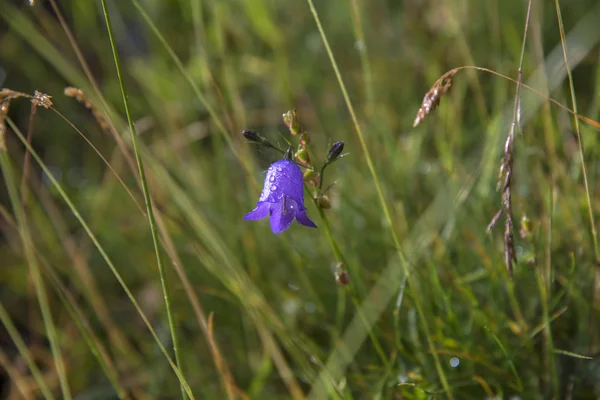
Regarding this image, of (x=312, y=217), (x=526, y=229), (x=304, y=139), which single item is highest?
(x=304, y=139)

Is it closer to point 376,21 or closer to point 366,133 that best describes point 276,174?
point 366,133

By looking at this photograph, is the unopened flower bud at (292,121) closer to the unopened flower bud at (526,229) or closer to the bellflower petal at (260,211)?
the bellflower petal at (260,211)

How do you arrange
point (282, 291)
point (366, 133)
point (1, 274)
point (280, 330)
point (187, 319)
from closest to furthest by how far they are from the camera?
point (280, 330) → point (282, 291) → point (187, 319) → point (366, 133) → point (1, 274)

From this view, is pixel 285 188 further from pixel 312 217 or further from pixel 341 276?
pixel 312 217

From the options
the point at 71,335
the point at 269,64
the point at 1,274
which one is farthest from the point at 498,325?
the point at 1,274

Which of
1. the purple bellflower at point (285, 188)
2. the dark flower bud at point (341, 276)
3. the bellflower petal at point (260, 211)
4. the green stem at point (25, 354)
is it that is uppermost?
the purple bellflower at point (285, 188)

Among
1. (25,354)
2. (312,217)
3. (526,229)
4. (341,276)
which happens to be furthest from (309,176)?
(312,217)

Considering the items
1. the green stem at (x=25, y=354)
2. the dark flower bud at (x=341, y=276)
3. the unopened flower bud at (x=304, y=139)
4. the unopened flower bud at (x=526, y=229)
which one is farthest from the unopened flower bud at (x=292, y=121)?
the green stem at (x=25, y=354)

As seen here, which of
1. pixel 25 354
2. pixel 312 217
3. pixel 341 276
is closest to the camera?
pixel 341 276
